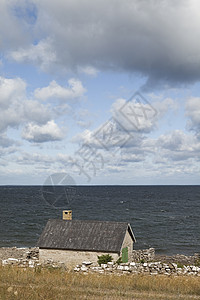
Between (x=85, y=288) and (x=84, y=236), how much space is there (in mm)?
14541

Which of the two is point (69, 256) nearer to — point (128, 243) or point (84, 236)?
point (84, 236)

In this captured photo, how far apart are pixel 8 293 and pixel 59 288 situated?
231cm

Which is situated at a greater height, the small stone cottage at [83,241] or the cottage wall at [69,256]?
the small stone cottage at [83,241]

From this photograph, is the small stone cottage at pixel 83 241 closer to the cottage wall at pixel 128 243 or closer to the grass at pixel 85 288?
the cottage wall at pixel 128 243

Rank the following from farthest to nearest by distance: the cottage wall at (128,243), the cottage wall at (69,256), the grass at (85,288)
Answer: the cottage wall at (128,243) → the cottage wall at (69,256) → the grass at (85,288)

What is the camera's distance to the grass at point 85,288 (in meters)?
11.8

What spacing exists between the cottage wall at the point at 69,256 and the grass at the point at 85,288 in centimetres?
1077

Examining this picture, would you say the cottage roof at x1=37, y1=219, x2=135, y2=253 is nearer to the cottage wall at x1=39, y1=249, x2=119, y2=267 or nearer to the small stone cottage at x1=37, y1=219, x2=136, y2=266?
the small stone cottage at x1=37, y1=219, x2=136, y2=266

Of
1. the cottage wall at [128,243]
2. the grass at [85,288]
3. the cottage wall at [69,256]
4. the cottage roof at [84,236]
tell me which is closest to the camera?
the grass at [85,288]

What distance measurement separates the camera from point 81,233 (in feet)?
93.8

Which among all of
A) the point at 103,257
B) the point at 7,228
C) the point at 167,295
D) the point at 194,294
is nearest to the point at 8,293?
the point at 167,295

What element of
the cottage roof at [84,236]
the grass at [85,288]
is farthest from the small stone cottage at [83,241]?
the grass at [85,288]

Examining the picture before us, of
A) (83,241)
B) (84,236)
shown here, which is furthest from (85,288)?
(84,236)

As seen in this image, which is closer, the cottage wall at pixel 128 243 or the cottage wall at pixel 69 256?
the cottage wall at pixel 69 256
